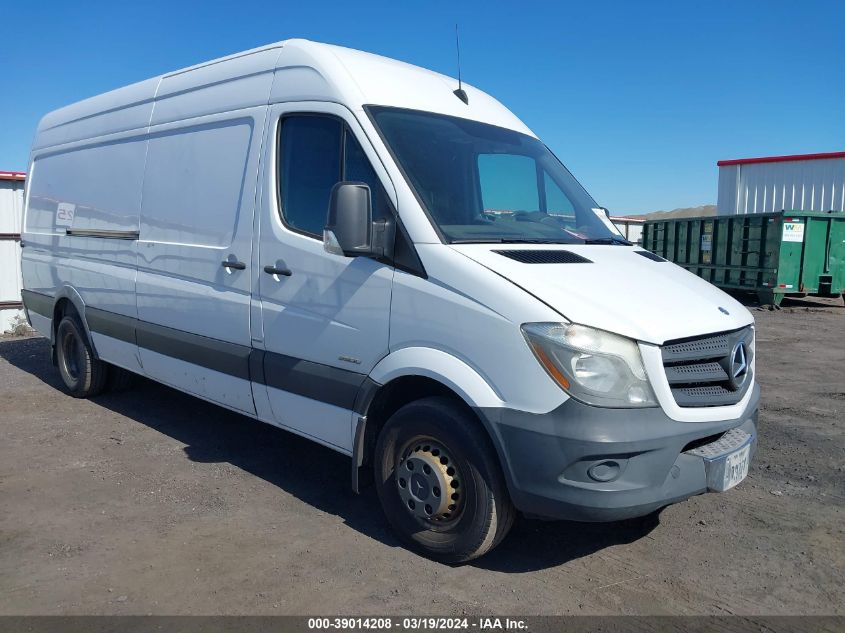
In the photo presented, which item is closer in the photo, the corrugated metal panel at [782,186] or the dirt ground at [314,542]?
the dirt ground at [314,542]

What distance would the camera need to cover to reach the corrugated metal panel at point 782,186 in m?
20.8

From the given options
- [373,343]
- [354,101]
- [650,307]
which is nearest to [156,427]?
[373,343]

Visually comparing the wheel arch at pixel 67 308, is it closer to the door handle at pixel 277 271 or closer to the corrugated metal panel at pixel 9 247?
the door handle at pixel 277 271

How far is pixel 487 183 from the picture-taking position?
14.1 feet

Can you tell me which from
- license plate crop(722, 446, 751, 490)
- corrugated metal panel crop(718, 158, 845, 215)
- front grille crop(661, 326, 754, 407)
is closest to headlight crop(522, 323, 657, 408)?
front grille crop(661, 326, 754, 407)

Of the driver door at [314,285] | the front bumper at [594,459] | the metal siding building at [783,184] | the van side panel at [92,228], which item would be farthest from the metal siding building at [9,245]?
the metal siding building at [783,184]

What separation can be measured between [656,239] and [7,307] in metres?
15.6

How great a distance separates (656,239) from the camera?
1997 centimetres

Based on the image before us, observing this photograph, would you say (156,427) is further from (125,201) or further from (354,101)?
(354,101)

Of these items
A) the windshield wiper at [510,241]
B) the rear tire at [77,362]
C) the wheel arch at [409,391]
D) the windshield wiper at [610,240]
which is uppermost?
the windshield wiper at [610,240]

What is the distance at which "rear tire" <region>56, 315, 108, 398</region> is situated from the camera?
6898mm

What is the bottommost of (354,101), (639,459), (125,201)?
(639,459)

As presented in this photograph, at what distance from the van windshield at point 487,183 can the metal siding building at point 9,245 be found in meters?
10.9

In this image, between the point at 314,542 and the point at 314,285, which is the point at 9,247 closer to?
the point at 314,285
